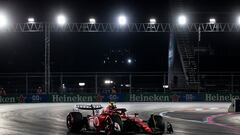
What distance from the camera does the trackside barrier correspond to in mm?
43188

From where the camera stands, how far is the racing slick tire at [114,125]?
14.9m

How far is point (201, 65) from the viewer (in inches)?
2613

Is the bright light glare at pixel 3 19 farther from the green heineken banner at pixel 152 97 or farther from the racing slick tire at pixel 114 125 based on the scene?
the racing slick tire at pixel 114 125

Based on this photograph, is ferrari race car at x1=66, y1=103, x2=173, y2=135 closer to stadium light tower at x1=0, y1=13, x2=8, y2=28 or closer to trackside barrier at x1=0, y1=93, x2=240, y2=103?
stadium light tower at x1=0, y1=13, x2=8, y2=28

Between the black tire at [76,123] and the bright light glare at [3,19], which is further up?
the bright light glare at [3,19]

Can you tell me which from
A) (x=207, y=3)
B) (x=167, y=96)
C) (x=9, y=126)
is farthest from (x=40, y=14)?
(x=9, y=126)

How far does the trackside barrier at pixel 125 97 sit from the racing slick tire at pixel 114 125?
91.8ft

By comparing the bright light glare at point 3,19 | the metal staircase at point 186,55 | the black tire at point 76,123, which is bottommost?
the black tire at point 76,123

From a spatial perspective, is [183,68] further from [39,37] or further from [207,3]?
[39,37]

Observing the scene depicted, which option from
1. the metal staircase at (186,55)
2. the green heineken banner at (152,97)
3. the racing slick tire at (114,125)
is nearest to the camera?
the racing slick tire at (114,125)

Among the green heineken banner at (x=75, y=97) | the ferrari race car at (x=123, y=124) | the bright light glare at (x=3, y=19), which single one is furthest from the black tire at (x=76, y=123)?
the green heineken banner at (x=75, y=97)

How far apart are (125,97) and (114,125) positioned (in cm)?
2916

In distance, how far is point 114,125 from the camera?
15117 millimetres

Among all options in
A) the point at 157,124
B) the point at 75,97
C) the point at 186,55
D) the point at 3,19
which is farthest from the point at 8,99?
the point at 157,124
